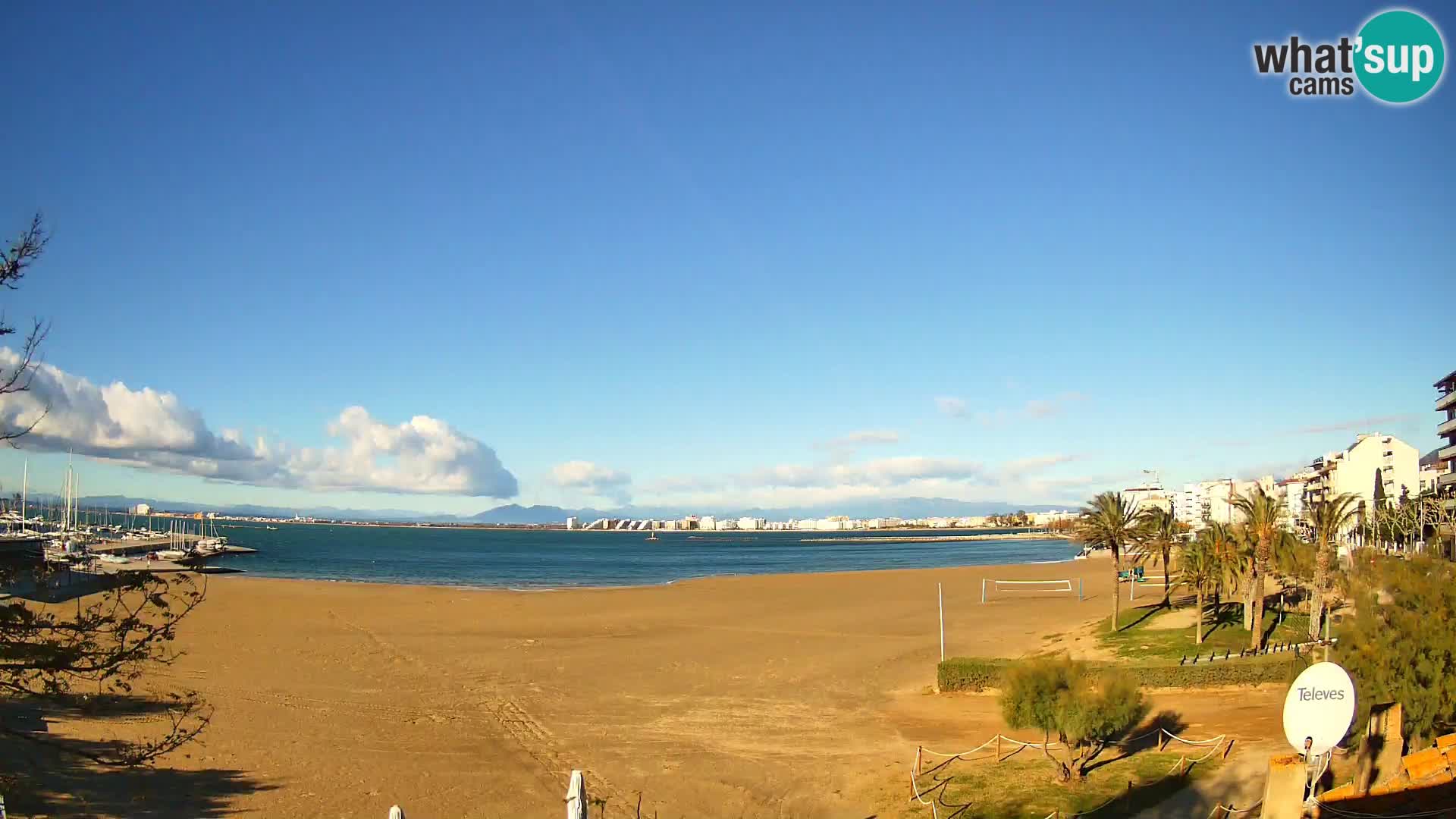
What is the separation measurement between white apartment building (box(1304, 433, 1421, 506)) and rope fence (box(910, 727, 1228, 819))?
75.5 meters

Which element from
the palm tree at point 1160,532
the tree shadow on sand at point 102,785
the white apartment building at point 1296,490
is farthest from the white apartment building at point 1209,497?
the tree shadow on sand at point 102,785

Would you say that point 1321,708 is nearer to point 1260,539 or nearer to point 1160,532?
point 1260,539

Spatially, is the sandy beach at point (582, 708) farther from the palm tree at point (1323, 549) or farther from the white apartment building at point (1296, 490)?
the white apartment building at point (1296, 490)

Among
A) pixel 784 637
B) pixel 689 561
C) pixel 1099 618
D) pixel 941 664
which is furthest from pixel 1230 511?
pixel 941 664

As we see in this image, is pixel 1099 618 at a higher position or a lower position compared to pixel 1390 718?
lower

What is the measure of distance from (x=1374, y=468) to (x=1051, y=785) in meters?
90.8

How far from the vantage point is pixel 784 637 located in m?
39.9

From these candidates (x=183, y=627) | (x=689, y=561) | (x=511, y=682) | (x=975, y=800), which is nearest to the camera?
(x=975, y=800)

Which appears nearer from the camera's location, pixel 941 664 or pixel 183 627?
pixel 941 664

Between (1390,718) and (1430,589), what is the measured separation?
237cm

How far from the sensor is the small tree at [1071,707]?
17.3m

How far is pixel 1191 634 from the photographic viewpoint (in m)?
31.3

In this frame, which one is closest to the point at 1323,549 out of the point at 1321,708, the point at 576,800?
the point at 1321,708

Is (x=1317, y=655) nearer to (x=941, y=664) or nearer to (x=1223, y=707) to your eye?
(x=1223, y=707)
